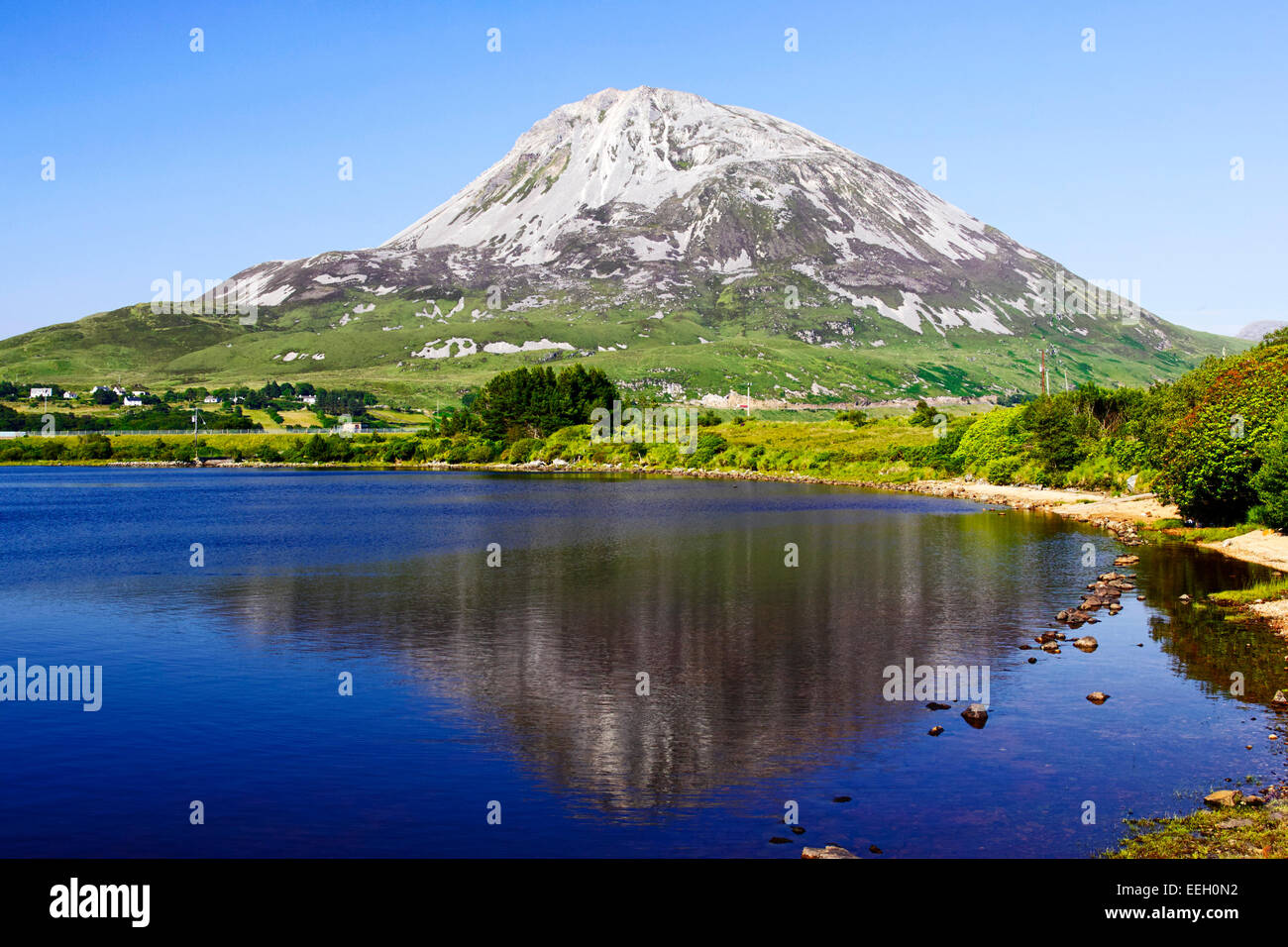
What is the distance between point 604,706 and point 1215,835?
20.3m

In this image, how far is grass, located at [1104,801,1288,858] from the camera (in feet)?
73.1

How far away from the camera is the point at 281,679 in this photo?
4262 centimetres

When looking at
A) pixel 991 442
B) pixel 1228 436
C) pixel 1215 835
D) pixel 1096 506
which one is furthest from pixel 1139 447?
pixel 1215 835

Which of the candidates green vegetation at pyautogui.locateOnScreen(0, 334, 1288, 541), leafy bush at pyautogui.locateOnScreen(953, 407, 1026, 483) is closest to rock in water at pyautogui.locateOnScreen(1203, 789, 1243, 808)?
green vegetation at pyautogui.locateOnScreen(0, 334, 1288, 541)

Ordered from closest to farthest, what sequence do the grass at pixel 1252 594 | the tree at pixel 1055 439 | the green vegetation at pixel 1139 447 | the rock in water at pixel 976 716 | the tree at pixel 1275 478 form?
the rock in water at pixel 976 716 → the grass at pixel 1252 594 → the tree at pixel 1275 478 → the green vegetation at pixel 1139 447 → the tree at pixel 1055 439

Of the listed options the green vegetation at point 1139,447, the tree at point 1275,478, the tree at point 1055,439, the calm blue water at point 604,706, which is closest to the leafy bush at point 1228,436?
the green vegetation at point 1139,447

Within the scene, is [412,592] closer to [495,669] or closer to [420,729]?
[495,669]

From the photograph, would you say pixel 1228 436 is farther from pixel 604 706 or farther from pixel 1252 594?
pixel 604 706

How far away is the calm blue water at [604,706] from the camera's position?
1033 inches

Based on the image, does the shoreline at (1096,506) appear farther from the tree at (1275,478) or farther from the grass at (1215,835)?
the grass at (1215,835)

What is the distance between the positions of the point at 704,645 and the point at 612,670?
6.53 meters

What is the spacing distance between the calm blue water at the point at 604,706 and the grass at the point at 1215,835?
0.83m

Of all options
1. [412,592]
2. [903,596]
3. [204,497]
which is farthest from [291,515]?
[903,596]

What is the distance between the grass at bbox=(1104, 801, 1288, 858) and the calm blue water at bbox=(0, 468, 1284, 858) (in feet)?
2.72
